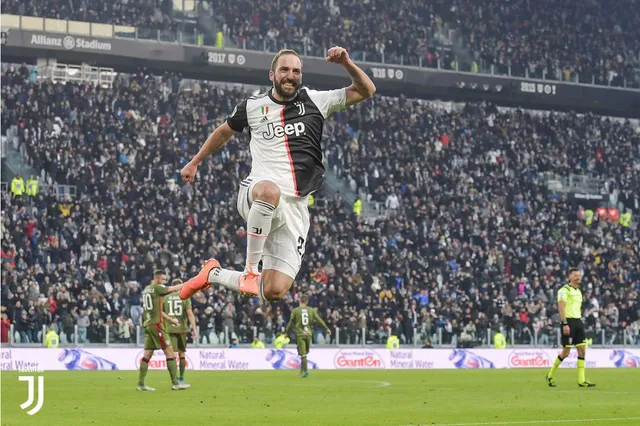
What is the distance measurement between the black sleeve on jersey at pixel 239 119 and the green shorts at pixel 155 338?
40.5 ft

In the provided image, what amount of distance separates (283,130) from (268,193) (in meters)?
0.73

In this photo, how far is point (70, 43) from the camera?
163ft

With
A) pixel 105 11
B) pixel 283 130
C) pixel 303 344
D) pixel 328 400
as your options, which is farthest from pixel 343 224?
pixel 283 130

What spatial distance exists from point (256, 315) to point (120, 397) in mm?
15590

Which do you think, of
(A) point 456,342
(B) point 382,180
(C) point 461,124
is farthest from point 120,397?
(C) point 461,124

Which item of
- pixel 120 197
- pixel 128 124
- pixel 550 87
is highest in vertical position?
pixel 550 87

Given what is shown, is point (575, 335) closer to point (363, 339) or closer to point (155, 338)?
point (155, 338)

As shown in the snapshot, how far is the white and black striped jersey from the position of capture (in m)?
9.96

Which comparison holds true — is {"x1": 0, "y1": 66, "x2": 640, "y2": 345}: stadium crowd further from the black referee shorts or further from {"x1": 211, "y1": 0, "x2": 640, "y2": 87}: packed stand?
the black referee shorts

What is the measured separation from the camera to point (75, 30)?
49.5 meters

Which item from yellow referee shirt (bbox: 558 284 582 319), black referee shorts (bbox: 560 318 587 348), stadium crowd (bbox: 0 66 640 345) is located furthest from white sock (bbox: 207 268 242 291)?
stadium crowd (bbox: 0 66 640 345)

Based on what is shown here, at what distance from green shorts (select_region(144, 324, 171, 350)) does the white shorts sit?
12.3 meters

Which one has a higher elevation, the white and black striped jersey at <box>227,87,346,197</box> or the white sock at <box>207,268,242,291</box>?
the white and black striped jersey at <box>227,87,346,197</box>

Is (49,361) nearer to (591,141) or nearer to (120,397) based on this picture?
(120,397)
